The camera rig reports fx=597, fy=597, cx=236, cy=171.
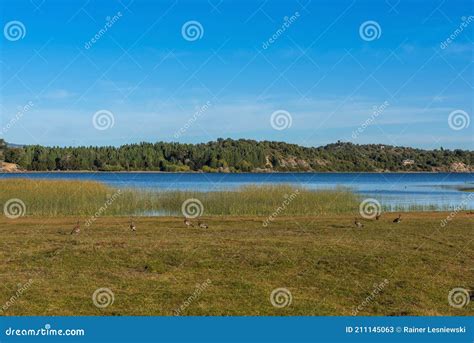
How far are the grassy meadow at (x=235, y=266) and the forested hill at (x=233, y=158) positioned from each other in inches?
4235

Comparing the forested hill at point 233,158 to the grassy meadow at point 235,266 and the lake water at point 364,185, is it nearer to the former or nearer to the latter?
the lake water at point 364,185

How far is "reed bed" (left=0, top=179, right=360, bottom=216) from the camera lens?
3091 cm

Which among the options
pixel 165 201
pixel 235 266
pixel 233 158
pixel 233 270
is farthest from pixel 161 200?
pixel 233 158

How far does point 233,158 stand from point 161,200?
103 m

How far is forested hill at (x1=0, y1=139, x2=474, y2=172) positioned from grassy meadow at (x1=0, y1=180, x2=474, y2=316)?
107566mm

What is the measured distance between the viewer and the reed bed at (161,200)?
30.9 meters

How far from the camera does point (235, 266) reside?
50.1 feet

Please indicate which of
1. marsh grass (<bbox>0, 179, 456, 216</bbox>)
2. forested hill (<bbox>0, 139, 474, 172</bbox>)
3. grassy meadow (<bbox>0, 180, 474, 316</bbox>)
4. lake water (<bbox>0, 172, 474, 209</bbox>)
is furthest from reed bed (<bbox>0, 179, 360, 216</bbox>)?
forested hill (<bbox>0, 139, 474, 172</bbox>)

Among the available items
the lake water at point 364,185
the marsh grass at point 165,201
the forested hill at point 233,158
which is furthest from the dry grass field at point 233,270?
the forested hill at point 233,158

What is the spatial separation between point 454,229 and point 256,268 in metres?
11.4

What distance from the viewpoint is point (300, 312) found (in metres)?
11.6

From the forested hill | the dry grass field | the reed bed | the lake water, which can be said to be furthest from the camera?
the forested hill

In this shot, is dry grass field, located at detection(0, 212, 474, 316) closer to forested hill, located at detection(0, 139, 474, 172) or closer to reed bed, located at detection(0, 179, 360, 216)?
reed bed, located at detection(0, 179, 360, 216)

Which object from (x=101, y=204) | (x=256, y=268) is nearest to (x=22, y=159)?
(x=101, y=204)
